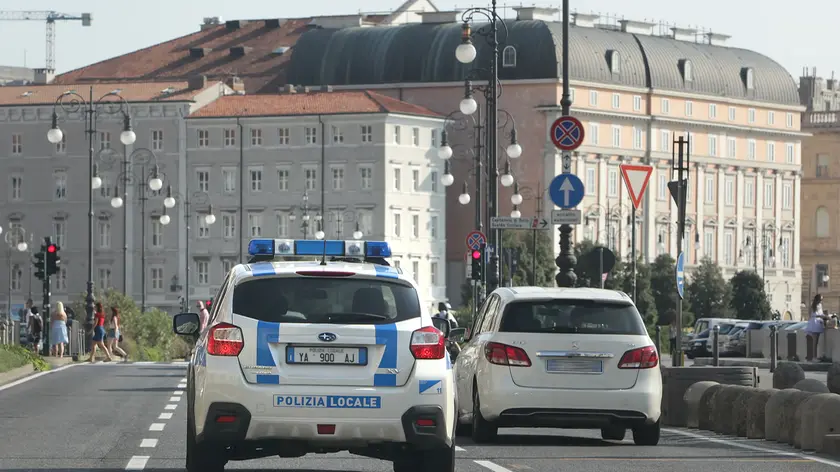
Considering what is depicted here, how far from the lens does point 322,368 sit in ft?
52.1

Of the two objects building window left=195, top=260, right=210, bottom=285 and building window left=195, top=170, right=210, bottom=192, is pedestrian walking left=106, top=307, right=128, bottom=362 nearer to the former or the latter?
building window left=195, top=260, right=210, bottom=285

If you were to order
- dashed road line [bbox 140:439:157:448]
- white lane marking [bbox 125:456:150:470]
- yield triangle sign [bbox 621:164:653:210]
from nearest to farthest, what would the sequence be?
white lane marking [bbox 125:456:150:470]
dashed road line [bbox 140:439:157:448]
yield triangle sign [bbox 621:164:653:210]

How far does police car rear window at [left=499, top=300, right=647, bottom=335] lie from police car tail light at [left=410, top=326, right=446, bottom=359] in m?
5.67

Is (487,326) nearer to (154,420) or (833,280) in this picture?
(154,420)

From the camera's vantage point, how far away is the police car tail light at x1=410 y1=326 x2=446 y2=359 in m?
16.0

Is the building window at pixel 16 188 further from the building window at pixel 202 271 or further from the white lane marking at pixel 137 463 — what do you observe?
the white lane marking at pixel 137 463

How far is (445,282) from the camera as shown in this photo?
15412 cm

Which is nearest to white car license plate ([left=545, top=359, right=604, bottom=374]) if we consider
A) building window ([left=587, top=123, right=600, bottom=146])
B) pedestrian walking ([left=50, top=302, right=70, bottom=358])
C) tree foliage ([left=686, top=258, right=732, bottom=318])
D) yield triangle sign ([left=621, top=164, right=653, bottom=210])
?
yield triangle sign ([left=621, top=164, right=653, bottom=210])

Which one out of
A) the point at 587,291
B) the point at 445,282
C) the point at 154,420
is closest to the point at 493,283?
the point at 154,420

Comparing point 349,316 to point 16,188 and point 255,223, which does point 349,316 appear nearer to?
point 255,223

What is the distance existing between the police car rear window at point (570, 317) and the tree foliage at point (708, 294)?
4991 inches

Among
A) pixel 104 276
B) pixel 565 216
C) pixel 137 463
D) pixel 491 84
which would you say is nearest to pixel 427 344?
pixel 137 463

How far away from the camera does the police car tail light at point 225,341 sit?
15828 mm

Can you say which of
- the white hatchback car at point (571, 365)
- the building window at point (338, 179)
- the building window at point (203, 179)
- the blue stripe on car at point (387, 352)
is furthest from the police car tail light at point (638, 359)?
the building window at point (203, 179)
